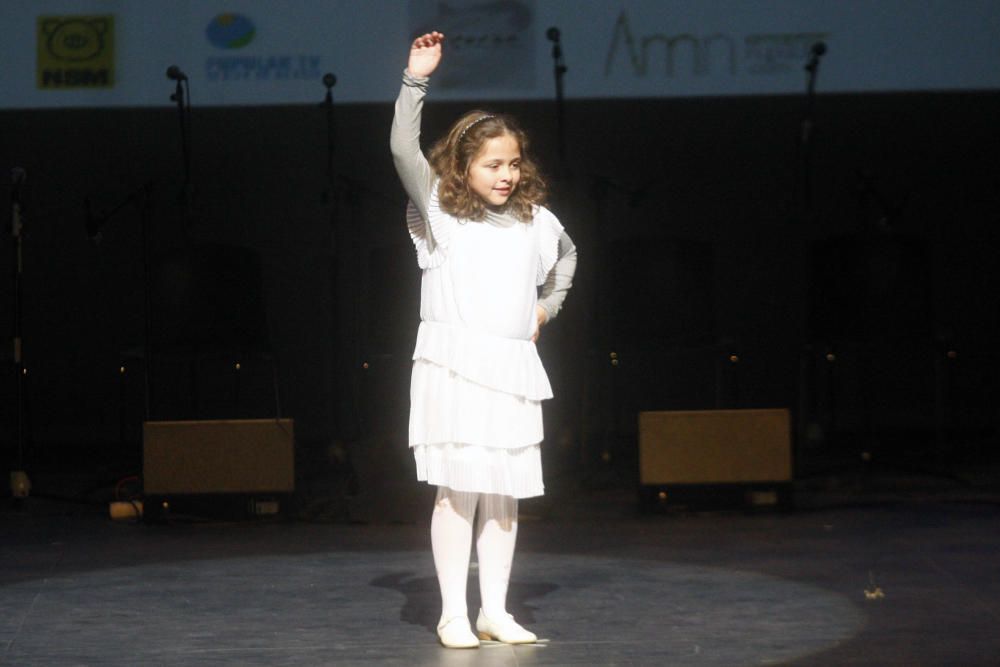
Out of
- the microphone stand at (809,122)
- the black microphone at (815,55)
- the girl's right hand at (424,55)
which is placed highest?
the black microphone at (815,55)

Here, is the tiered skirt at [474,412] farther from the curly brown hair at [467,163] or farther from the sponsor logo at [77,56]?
the sponsor logo at [77,56]

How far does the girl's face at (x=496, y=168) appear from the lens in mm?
2924

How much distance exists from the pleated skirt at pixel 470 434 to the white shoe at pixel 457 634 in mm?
293

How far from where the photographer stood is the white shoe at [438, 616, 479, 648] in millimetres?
2982

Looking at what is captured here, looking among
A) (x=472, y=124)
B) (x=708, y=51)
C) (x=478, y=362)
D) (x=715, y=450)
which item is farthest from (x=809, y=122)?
(x=478, y=362)

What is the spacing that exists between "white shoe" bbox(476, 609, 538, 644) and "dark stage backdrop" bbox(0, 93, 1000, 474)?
3530 mm

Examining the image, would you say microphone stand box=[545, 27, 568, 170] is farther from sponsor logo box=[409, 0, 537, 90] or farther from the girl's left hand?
the girl's left hand

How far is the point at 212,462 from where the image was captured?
5043 millimetres

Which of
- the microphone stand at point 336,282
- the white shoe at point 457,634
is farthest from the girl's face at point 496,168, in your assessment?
the microphone stand at point 336,282

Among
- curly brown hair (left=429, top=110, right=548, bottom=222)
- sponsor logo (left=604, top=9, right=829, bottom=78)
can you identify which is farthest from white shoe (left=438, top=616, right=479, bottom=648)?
sponsor logo (left=604, top=9, right=829, bottom=78)

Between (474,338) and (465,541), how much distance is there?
424 millimetres

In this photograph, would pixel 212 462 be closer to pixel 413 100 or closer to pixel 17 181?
pixel 17 181

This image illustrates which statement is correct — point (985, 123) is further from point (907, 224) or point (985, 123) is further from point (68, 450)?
point (68, 450)

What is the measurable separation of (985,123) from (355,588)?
4.23 meters
